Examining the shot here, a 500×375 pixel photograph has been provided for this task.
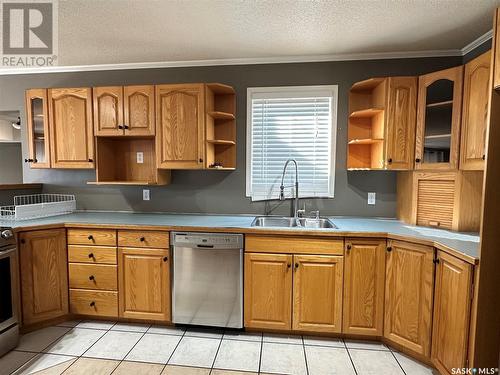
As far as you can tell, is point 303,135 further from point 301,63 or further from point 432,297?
point 432,297

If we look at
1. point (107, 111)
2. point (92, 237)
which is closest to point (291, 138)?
point (107, 111)

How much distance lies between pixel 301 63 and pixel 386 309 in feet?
7.54

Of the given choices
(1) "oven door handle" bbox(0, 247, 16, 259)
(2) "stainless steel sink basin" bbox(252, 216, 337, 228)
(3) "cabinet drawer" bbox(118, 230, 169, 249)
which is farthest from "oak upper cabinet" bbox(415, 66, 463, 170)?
(1) "oven door handle" bbox(0, 247, 16, 259)

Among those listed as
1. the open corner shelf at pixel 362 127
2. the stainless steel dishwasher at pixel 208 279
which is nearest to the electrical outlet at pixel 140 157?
the stainless steel dishwasher at pixel 208 279

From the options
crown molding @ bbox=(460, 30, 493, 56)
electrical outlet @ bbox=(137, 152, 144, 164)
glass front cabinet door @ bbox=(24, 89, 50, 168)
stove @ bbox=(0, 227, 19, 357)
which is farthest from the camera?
electrical outlet @ bbox=(137, 152, 144, 164)

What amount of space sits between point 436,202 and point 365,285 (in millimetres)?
918

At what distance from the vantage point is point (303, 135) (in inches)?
108

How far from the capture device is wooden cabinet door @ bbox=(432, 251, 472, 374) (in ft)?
5.24

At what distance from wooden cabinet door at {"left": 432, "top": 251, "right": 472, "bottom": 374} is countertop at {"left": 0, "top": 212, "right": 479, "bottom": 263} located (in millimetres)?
105

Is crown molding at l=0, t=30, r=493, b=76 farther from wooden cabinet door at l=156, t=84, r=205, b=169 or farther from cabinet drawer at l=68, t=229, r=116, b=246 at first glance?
cabinet drawer at l=68, t=229, r=116, b=246

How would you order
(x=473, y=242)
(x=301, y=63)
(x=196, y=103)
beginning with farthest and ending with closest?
(x=301, y=63) → (x=196, y=103) → (x=473, y=242)

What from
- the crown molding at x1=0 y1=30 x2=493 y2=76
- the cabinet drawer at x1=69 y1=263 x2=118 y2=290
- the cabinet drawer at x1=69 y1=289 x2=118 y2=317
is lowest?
the cabinet drawer at x1=69 y1=289 x2=118 y2=317

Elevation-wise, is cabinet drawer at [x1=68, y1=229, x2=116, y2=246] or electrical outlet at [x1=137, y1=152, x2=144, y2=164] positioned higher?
electrical outlet at [x1=137, y1=152, x2=144, y2=164]

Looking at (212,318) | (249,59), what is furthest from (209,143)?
(212,318)
